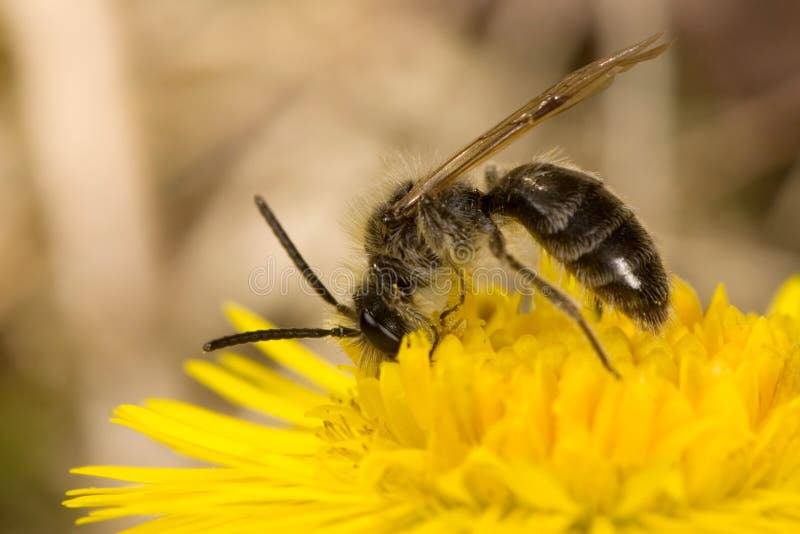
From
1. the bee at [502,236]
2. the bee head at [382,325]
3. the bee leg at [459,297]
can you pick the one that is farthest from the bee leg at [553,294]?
the bee head at [382,325]

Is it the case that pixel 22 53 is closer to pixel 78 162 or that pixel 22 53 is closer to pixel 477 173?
pixel 78 162

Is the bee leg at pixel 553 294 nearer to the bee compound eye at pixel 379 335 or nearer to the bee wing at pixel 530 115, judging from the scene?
the bee wing at pixel 530 115

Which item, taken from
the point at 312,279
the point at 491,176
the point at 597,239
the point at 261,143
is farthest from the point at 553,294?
the point at 261,143

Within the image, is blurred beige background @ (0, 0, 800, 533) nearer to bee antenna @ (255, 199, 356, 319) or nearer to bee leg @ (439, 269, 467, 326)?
bee antenna @ (255, 199, 356, 319)

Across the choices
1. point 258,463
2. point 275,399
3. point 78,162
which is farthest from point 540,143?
point 258,463

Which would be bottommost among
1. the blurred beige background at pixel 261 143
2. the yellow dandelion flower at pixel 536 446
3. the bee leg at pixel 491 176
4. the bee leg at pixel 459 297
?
the yellow dandelion flower at pixel 536 446

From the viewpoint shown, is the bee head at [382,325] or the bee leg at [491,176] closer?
the bee head at [382,325]

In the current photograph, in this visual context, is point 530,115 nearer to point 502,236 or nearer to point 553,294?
point 502,236
